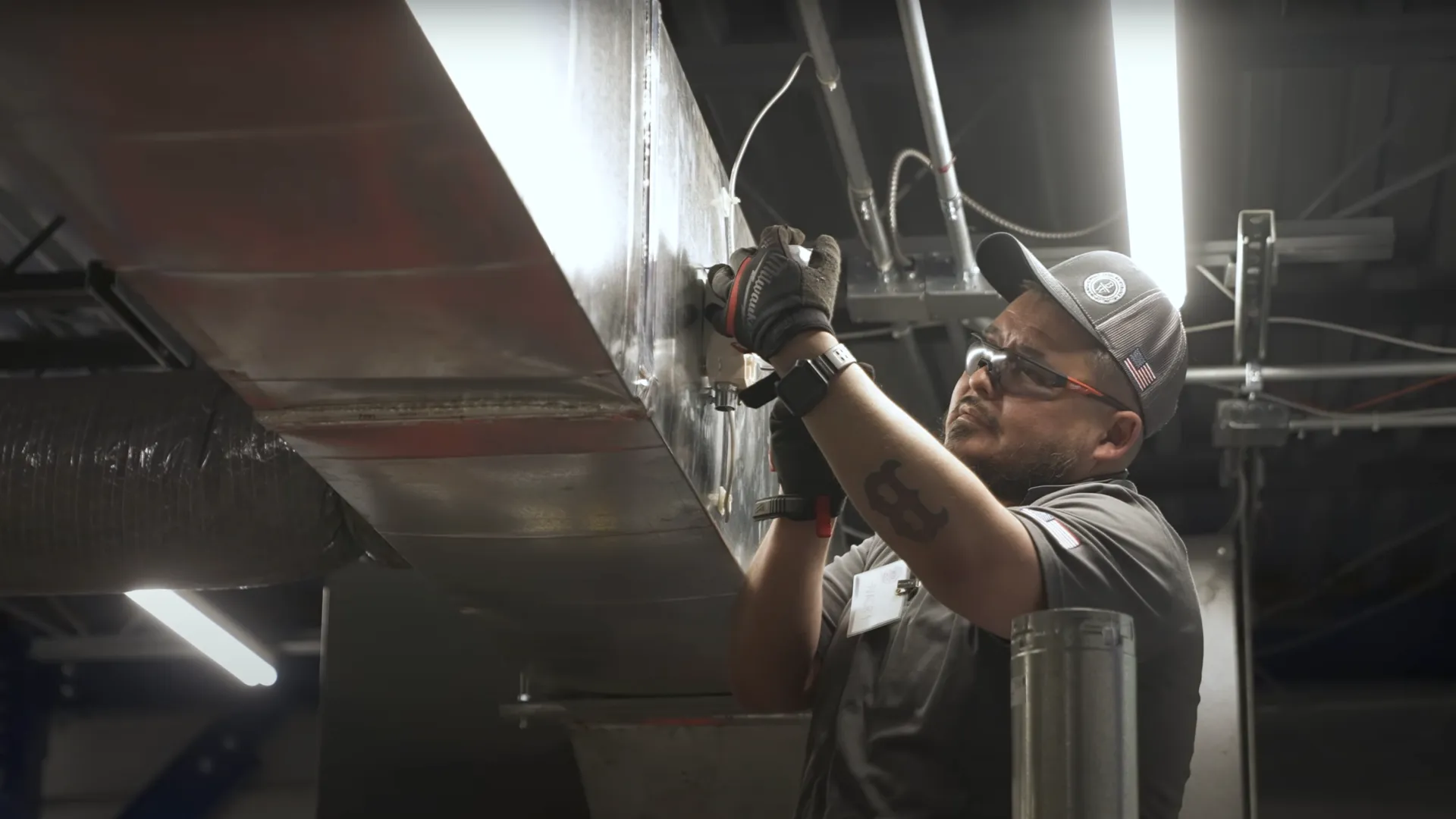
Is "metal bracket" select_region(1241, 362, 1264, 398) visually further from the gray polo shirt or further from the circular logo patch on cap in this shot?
the gray polo shirt

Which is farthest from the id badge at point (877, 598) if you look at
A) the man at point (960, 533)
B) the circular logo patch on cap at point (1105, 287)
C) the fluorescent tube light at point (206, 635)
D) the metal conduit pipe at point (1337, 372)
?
the fluorescent tube light at point (206, 635)

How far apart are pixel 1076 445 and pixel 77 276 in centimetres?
219

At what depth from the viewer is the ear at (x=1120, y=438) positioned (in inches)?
65.2

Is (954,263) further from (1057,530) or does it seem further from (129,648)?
(129,648)

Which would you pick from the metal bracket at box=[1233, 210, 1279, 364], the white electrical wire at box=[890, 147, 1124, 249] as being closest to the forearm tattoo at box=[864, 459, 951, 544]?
the white electrical wire at box=[890, 147, 1124, 249]

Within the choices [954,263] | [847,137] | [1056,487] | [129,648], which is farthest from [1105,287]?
[129,648]

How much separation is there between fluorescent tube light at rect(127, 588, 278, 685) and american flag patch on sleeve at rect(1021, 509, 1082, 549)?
9.71 feet

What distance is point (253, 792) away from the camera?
17.9 ft

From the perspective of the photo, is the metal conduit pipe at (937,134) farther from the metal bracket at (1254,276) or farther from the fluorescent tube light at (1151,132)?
the metal bracket at (1254,276)

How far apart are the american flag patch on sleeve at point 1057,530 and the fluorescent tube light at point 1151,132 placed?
856 mm

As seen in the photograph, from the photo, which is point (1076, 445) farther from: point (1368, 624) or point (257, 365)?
point (1368, 624)

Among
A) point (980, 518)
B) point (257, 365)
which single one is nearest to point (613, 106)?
point (257, 365)

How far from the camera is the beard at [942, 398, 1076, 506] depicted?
64.4 inches

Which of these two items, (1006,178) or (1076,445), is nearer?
(1076,445)
